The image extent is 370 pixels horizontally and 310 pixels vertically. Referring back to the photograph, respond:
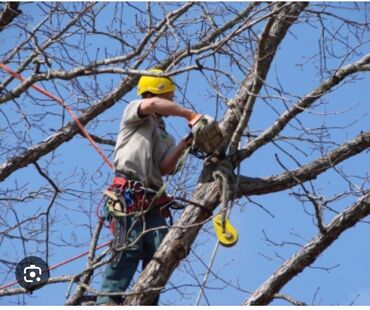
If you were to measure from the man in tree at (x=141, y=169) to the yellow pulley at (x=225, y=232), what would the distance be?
333mm

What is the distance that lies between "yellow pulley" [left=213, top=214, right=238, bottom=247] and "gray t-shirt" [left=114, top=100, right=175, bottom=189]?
0.51m

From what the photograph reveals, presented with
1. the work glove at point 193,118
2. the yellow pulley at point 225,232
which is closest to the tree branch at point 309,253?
the yellow pulley at point 225,232

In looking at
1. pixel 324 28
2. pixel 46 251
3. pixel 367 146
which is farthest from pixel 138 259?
pixel 324 28

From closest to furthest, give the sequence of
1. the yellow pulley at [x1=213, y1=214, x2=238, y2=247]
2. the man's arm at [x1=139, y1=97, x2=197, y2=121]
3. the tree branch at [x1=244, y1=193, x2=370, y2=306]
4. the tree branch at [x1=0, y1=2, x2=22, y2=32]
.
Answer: the yellow pulley at [x1=213, y1=214, x2=238, y2=247]
the man's arm at [x1=139, y1=97, x2=197, y2=121]
the tree branch at [x1=244, y1=193, x2=370, y2=306]
the tree branch at [x1=0, y1=2, x2=22, y2=32]

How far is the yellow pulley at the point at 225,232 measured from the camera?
509cm

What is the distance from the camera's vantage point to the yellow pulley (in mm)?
5086

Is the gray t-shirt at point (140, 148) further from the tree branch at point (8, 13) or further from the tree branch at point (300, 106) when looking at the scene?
the tree branch at point (8, 13)

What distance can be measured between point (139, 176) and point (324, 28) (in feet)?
5.24

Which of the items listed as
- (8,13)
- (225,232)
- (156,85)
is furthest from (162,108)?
(8,13)

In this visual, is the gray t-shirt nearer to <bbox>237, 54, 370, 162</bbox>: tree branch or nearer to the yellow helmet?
the yellow helmet

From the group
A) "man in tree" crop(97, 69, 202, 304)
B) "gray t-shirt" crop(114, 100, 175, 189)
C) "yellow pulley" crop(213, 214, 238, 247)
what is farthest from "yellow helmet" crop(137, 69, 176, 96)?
"yellow pulley" crop(213, 214, 238, 247)

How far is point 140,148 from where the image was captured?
5.40 meters

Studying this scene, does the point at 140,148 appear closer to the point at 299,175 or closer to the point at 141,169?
the point at 141,169

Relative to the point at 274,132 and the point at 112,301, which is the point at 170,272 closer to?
the point at 112,301
